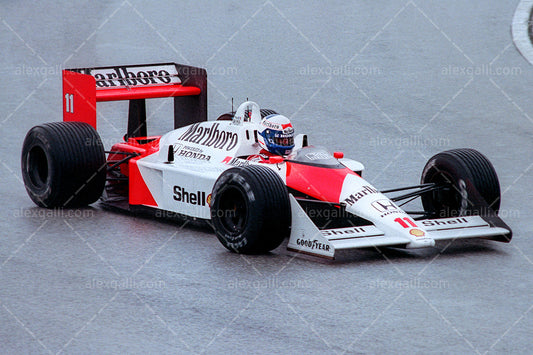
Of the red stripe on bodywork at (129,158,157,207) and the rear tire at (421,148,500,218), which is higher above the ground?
the rear tire at (421,148,500,218)

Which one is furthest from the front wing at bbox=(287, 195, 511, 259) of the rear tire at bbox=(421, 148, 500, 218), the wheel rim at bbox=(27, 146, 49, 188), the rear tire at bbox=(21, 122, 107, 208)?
the wheel rim at bbox=(27, 146, 49, 188)

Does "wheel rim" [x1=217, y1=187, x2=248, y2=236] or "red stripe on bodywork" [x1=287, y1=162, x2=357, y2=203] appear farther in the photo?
"red stripe on bodywork" [x1=287, y1=162, x2=357, y2=203]

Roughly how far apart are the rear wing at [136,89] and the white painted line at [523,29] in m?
7.73

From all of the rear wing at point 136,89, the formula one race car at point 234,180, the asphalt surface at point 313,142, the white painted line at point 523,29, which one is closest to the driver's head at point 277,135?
the formula one race car at point 234,180

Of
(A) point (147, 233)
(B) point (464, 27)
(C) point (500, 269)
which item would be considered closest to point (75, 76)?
(A) point (147, 233)

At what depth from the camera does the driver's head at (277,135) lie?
9.62 m

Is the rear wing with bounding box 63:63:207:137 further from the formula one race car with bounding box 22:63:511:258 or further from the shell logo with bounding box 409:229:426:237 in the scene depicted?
the shell logo with bounding box 409:229:426:237

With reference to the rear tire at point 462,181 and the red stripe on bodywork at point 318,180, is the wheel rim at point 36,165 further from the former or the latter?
the rear tire at point 462,181

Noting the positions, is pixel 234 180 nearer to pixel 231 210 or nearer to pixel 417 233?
pixel 231 210

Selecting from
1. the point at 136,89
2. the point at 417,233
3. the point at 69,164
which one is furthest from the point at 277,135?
the point at 136,89

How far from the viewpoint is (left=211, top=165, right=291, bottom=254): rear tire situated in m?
8.45

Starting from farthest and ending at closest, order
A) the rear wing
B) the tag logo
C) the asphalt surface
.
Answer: the rear wing
the tag logo
the asphalt surface

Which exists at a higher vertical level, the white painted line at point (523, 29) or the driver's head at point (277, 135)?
the driver's head at point (277, 135)

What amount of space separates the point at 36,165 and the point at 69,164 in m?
0.71
